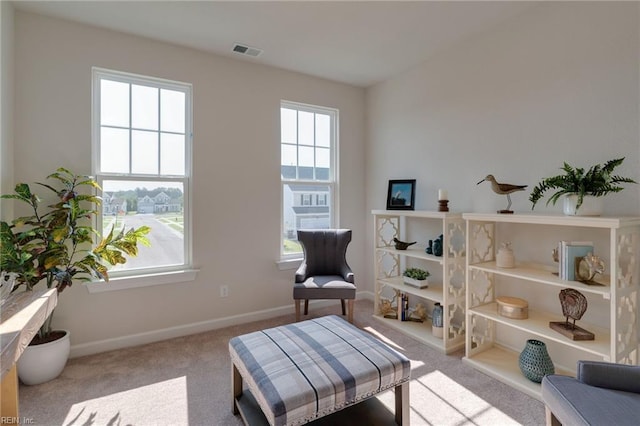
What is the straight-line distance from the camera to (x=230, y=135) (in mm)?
3172

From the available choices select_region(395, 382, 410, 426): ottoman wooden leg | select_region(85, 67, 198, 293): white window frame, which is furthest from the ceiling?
select_region(395, 382, 410, 426): ottoman wooden leg

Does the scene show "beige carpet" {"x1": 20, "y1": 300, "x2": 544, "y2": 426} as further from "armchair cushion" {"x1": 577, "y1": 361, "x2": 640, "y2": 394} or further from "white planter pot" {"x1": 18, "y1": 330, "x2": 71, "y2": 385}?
"armchair cushion" {"x1": 577, "y1": 361, "x2": 640, "y2": 394}

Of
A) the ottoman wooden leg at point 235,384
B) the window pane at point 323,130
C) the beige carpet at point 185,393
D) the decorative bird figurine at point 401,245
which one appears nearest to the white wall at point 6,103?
the beige carpet at point 185,393

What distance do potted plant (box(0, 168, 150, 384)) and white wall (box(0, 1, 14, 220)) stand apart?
105 mm

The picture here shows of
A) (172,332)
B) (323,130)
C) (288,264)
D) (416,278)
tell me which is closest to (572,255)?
(416,278)

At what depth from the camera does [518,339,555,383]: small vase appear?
6.81 ft

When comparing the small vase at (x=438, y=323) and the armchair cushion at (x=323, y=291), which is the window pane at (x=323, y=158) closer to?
the armchair cushion at (x=323, y=291)

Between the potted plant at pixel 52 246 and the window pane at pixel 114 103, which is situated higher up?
the window pane at pixel 114 103

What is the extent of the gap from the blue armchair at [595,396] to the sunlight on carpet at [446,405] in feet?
1.46

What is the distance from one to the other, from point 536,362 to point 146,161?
133 inches

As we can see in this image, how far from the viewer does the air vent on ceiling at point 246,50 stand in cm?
292

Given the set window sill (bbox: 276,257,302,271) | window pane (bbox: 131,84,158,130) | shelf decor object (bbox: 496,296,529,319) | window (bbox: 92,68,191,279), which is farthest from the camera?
window sill (bbox: 276,257,302,271)

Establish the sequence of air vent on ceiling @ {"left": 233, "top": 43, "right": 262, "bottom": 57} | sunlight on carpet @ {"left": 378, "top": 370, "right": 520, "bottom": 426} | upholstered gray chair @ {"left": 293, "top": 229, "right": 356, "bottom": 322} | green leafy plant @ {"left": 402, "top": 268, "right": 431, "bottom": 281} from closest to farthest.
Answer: sunlight on carpet @ {"left": 378, "top": 370, "right": 520, "bottom": 426}
air vent on ceiling @ {"left": 233, "top": 43, "right": 262, "bottom": 57}
green leafy plant @ {"left": 402, "top": 268, "right": 431, "bottom": 281}
upholstered gray chair @ {"left": 293, "top": 229, "right": 356, "bottom": 322}

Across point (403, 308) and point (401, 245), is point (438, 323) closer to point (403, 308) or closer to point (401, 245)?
point (403, 308)
